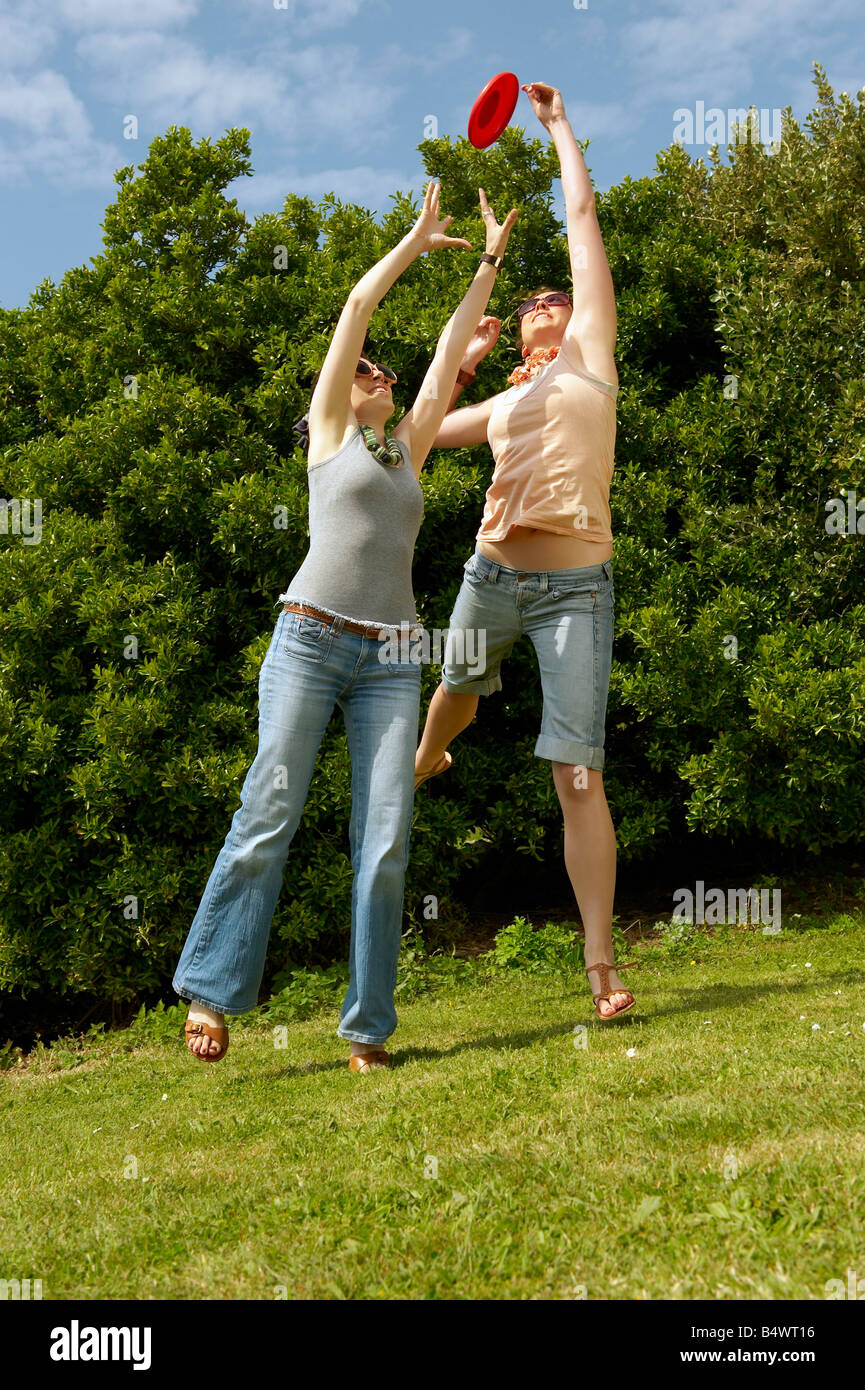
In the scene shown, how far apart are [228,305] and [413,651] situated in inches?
196

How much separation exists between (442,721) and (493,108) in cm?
255

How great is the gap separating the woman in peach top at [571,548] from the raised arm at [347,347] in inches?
26.8

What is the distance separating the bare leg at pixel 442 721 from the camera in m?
4.88

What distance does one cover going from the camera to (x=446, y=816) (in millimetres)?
6922

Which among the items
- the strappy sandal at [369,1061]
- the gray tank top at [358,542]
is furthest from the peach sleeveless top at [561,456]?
the strappy sandal at [369,1061]

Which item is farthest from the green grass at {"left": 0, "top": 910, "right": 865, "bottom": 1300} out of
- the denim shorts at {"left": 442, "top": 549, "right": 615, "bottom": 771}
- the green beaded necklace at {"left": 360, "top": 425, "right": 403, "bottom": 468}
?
the green beaded necklace at {"left": 360, "top": 425, "right": 403, "bottom": 468}

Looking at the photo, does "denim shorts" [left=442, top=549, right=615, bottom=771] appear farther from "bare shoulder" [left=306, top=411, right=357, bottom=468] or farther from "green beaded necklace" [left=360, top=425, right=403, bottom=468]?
"bare shoulder" [left=306, top=411, right=357, bottom=468]

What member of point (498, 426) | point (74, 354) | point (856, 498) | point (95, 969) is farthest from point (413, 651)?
point (74, 354)

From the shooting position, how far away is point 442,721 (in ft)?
16.3

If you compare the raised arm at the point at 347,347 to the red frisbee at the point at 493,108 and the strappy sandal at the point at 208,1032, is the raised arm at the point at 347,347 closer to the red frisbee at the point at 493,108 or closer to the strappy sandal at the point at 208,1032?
the red frisbee at the point at 493,108

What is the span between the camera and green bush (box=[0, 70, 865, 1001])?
6613mm

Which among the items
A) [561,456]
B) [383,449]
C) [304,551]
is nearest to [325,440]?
[383,449]

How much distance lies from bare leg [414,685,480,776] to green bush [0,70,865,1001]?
1.58 meters
